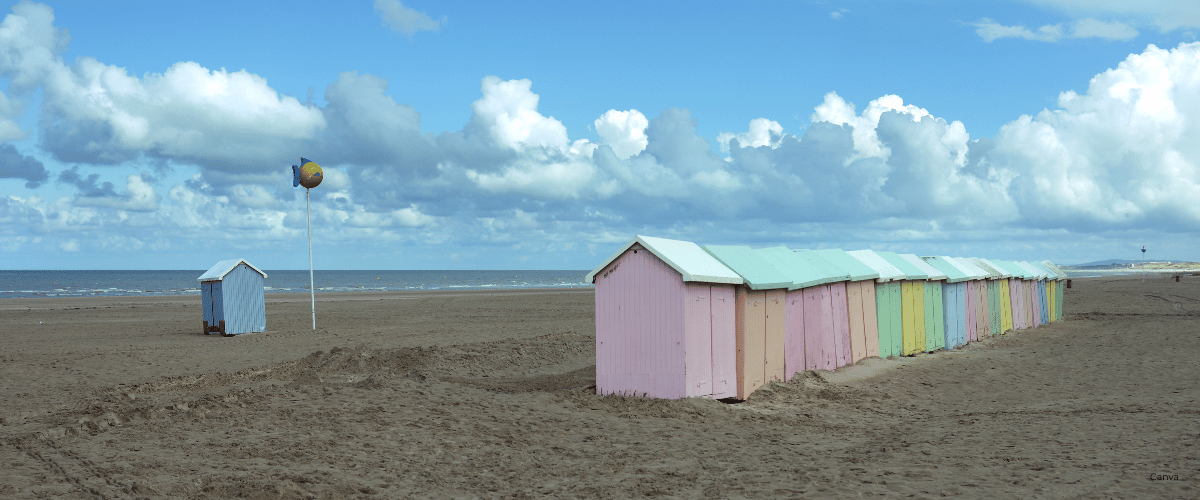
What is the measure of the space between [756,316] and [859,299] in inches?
195

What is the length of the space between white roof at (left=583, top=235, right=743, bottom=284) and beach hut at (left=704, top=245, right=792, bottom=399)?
0.34m

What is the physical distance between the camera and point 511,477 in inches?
271

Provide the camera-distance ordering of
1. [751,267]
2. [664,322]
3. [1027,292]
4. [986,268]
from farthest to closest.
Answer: [1027,292], [986,268], [751,267], [664,322]

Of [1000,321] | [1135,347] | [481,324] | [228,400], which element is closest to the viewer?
[228,400]

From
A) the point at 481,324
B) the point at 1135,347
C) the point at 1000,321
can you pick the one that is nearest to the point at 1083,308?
the point at 1000,321

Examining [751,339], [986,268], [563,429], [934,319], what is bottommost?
[563,429]

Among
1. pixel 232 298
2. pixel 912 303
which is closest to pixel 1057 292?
pixel 912 303

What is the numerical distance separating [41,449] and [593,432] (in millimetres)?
5735

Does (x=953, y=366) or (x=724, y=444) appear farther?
(x=953, y=366)

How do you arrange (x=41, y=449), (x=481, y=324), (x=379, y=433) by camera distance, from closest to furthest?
(x=41, y=449)
(x=379, y=433)
(x=481, y=324)

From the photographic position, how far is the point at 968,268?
21.3 meters

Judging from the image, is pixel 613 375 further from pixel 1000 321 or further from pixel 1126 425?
pixel 1000 321

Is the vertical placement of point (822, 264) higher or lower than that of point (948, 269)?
higher

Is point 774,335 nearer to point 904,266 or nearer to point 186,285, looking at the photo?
point 904,266
